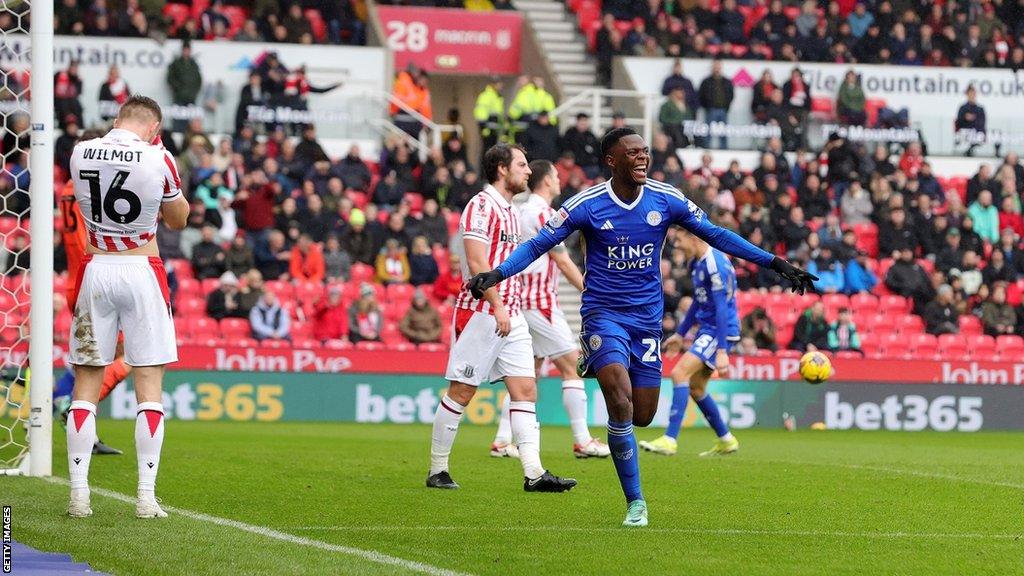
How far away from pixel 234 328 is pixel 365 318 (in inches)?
70.9


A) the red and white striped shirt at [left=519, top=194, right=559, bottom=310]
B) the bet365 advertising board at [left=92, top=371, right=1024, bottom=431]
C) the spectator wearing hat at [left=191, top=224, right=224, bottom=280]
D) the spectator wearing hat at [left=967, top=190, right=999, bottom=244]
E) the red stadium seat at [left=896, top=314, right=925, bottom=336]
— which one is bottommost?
the bet365 advertising board at [left=92, top=371, right=1024, bottom=431]

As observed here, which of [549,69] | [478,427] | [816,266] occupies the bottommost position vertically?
[478,427]

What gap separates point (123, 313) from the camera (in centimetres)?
916

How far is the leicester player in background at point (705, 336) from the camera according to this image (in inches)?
587

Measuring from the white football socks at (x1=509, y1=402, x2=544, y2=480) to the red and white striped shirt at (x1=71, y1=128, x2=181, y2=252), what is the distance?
323cm

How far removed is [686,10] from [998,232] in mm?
7592

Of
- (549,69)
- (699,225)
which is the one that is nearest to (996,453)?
(699,225)

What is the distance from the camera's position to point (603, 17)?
3197cm

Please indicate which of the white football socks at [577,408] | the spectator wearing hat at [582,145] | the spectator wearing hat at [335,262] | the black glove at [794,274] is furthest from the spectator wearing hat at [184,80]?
the black glove at [794,274]

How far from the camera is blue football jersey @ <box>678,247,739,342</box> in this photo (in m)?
14.9

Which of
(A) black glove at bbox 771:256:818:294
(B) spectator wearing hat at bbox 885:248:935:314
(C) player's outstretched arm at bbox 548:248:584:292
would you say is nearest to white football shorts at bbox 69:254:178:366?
(A) black glove at bbox 771:256:818:294

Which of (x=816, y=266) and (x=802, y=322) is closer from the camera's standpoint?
(x=802, y=322)

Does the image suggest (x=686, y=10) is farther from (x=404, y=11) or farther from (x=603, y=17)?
(x=404, y=11)

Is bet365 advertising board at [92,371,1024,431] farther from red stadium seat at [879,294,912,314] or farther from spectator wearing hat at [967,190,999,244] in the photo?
spectator wearing hat at [967,190,999,244]
